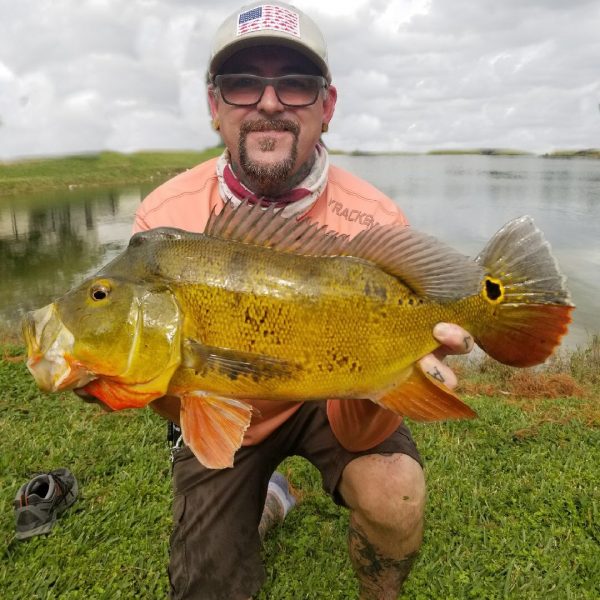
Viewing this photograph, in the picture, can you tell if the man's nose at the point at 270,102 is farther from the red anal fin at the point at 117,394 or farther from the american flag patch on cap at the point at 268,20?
the red anal fin at the point at 117,394

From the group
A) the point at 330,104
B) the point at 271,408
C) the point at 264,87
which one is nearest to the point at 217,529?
the point at 271,408

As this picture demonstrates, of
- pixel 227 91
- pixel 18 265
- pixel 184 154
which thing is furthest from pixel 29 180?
pixel 227 91

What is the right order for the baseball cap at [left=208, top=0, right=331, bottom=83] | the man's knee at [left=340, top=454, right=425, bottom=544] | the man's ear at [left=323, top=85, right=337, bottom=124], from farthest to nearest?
the man's ear at [left=323, top=85, right=337, bottom=124], the baseball cap at [left=208, top=0, right=331, bottom=83], the man's knee at [left=340, top=454, right=425, bottom=544]

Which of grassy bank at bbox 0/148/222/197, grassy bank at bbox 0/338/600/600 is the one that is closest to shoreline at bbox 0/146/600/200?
grassy bank at bbox 0/148/222/197

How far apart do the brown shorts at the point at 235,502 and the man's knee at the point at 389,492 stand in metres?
0.08

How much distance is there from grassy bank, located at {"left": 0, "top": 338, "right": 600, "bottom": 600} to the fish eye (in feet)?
7.17

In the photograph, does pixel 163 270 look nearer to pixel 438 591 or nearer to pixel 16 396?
pixel 438 591

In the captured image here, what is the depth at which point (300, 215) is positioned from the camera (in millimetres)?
3408

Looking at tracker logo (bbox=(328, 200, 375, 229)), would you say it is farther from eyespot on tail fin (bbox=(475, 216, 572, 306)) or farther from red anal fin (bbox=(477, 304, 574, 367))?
red anal fin (bbox=(477, 304, 574, 367))

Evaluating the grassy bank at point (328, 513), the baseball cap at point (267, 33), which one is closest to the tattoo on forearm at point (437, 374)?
the grassy bank at point (328, 513)

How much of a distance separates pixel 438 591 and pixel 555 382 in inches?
167

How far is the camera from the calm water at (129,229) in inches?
585

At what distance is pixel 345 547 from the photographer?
380cm

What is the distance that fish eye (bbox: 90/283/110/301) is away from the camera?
6.91ft
